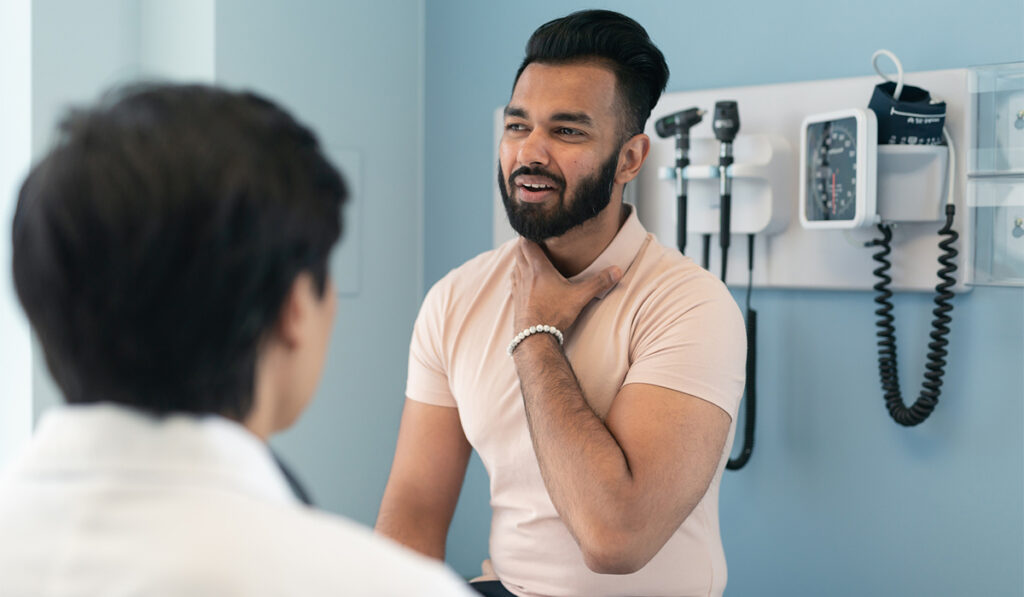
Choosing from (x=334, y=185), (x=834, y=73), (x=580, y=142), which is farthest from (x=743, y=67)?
(x=334, y=185)

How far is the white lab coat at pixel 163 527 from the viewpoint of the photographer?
511 millimetres

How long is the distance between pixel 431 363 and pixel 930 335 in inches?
35.5

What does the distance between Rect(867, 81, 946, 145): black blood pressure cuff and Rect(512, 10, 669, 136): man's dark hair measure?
42 cm

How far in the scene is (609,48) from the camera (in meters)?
1.52

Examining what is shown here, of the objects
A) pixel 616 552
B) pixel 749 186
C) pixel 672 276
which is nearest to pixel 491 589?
pixel 616 552

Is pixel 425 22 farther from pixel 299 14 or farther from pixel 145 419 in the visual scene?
pixel 145 419

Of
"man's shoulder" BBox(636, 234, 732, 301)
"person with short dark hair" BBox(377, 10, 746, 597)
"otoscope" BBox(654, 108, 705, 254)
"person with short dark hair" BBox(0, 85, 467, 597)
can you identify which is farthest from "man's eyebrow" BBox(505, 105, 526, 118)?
"person with short dark hair" BBox(0, 85, 467, 597)

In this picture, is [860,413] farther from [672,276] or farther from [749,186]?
[672,276]

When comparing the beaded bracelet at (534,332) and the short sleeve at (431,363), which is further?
the short sleeve at (431,363)

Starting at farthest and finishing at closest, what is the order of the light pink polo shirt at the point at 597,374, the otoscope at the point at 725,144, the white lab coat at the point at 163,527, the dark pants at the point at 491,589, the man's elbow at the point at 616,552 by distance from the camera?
the otoscope at the point at 725,144, the dark pants at the point at 491,589, the light pink polo shirt at the point at 597,374, the man's elbow at the point at 616,552, the white lab coat at the point at 163,527

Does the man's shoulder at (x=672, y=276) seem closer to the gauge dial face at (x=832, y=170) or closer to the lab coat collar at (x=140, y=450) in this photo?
the gauge dial face at (x=832, y=170)

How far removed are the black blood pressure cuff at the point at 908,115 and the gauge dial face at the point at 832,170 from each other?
56 millimetres

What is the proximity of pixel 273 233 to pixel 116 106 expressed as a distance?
0.43 feet

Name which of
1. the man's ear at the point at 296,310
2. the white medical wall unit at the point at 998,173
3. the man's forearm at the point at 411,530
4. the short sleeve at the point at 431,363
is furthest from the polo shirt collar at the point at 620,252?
the man's ear at the point at 296,310
